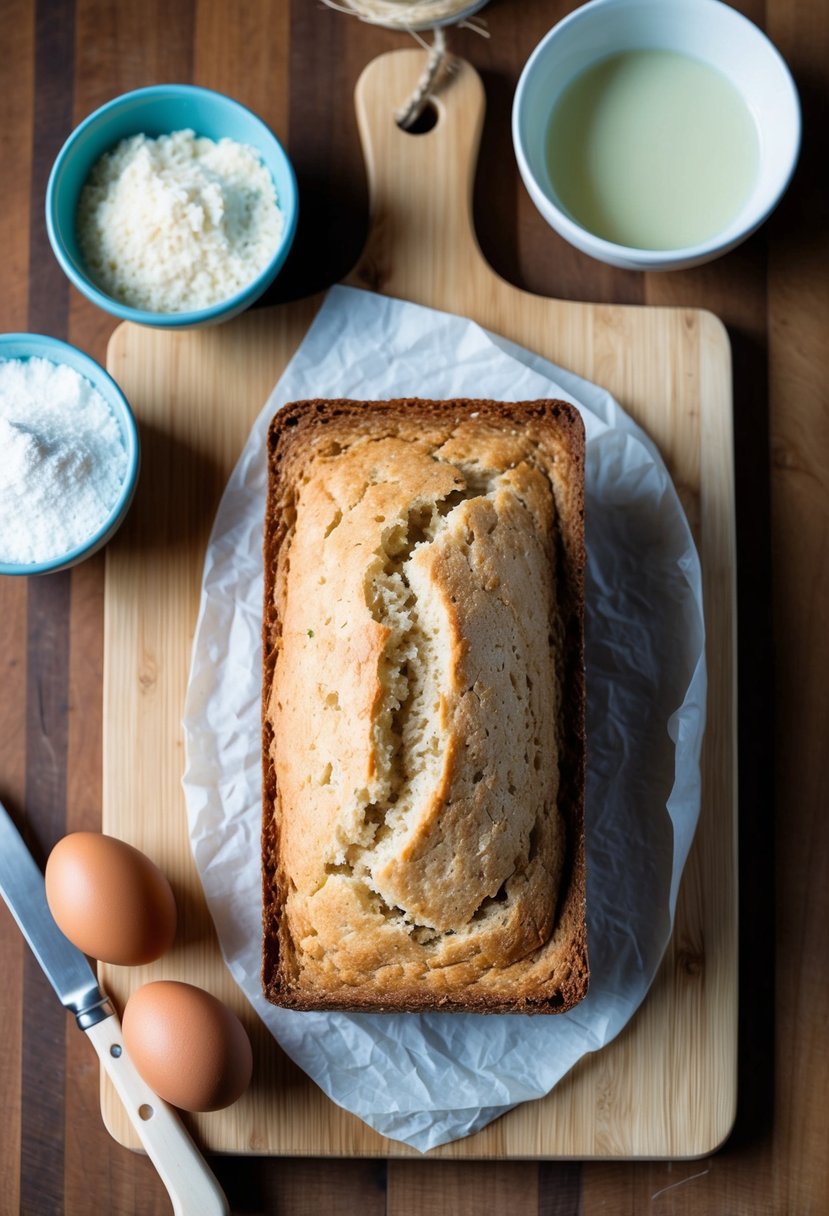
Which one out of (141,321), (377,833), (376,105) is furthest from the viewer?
(376,105)

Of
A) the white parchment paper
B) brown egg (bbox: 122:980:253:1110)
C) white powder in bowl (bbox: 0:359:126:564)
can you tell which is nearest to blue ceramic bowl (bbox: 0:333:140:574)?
white powder in bowl (bbox: 0:359:126:564)

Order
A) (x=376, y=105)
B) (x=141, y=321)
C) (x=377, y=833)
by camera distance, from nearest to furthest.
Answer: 1. (x=377, y=833)
2. (x=141, y=321)
3. (x=376, y=105)

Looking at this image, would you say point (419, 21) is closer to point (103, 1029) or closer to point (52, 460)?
point (52, 460)

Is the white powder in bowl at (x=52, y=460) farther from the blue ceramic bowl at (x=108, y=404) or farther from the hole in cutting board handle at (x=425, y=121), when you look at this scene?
the hole in cutting board handle at (x=425, y=121)

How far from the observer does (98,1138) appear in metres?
2.21

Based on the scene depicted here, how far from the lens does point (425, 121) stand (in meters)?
2.33

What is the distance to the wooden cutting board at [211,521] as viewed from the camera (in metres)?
2.13

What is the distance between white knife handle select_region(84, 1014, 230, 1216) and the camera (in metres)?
2.05

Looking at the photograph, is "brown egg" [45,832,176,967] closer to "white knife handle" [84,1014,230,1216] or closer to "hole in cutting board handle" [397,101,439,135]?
"white knife handle" [84,1014,230,1216]

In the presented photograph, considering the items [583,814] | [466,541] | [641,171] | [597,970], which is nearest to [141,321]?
[466,541]

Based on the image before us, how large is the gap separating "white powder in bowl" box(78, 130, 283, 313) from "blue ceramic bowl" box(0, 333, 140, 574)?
157 millimetres

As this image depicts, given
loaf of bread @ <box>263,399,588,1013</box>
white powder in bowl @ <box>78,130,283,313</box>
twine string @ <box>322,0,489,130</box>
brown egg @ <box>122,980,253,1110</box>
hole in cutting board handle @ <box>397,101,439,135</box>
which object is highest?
twine string @ <box>322,0,489,130</box>

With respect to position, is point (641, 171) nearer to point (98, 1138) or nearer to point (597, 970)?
point (597, 970)

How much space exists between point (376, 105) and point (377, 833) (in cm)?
148
